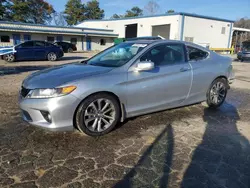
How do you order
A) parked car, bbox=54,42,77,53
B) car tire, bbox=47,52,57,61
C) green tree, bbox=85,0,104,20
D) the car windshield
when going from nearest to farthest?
the car windshield → car tire, bbox=47,52,57,61 → parked car, bbox=54,42,77,53 → green tree, bbox=85,0,104,20

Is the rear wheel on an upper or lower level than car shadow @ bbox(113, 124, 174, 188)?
upper

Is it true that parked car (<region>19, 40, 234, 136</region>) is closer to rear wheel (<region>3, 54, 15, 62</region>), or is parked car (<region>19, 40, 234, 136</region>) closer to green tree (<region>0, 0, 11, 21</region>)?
rear wheel (<region>3, 54, 15, 62</region>)

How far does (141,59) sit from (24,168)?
2513mm

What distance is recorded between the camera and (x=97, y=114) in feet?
11.9

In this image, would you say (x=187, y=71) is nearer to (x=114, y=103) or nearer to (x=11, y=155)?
(x=114, y=103)

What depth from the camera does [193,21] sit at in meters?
30.8

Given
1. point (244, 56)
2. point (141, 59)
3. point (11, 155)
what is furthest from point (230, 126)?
point (244, 56)

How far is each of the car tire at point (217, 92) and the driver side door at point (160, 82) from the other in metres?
0.89

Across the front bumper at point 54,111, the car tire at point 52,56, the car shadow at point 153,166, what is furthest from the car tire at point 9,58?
Result: the car shadow at point 153,166

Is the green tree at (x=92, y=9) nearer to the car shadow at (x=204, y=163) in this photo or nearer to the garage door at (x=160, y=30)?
the garage door at (x=160, y=30)

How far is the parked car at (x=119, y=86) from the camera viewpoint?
332 centimetres

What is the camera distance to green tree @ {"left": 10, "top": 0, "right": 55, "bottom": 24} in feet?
147

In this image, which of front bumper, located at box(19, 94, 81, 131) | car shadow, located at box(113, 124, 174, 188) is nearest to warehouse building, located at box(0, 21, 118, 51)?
front bumper, located at box(19, 94, 81, 131)

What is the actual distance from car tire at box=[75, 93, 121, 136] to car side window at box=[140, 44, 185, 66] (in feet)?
3.36
